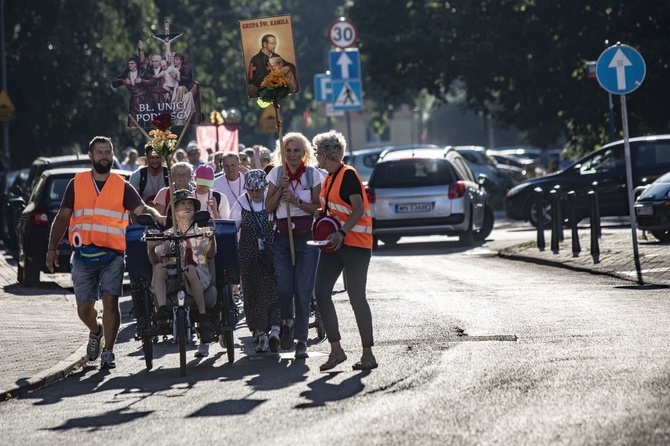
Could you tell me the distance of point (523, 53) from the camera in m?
43.8

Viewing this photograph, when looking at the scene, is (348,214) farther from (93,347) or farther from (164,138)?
(93,347)

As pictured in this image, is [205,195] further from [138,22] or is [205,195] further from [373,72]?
[373,72]

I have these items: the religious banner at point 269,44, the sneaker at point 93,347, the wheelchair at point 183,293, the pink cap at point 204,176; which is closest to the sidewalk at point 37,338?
the sneaker at point 93,347

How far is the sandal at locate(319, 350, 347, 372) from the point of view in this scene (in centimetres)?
1101

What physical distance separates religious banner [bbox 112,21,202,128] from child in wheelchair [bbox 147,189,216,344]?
4.10 m

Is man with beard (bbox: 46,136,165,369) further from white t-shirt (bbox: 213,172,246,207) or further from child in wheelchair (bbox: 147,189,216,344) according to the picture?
white t-shirt (bbox: 213,172,246,207)

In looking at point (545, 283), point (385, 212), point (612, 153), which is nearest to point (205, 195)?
point (545, 283)

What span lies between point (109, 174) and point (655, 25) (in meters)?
26.5

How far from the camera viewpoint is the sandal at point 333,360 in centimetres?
1101

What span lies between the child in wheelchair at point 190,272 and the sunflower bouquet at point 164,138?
0.57m

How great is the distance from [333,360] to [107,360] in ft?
6.49

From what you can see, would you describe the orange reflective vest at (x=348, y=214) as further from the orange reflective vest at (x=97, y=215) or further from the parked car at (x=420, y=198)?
the parked car at (x=420, y=198)

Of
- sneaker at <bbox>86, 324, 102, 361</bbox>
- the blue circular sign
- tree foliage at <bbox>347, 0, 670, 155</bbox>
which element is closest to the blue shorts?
sneaker at <bbox>86, 324, 102, 361</bbox>

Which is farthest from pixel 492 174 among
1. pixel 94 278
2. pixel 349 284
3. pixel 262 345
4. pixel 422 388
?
pixel 422 388
